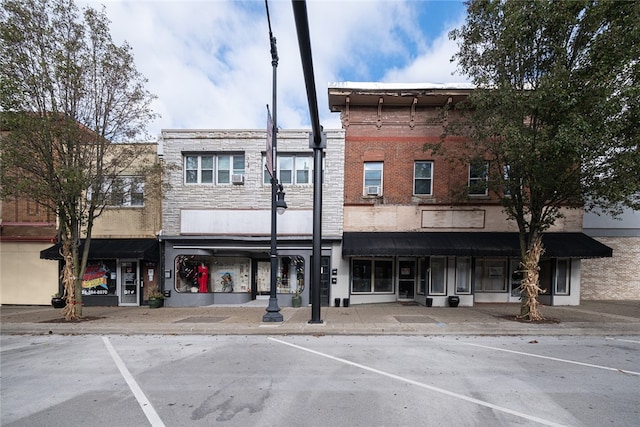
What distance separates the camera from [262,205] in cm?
1316

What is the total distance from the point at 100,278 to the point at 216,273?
514 cm

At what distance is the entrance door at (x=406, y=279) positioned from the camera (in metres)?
13.8

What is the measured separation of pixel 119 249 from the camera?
12.5 m

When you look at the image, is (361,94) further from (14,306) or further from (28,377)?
(14,306)

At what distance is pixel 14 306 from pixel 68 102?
34.4 feet

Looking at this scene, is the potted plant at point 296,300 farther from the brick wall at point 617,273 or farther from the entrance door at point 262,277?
the brick wall at point 617,273

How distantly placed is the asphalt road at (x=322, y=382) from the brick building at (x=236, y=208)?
17.0 ft

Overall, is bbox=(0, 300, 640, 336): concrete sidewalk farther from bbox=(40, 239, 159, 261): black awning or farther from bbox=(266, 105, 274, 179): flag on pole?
bbox=(266, 105, 274, 179): flag on pole

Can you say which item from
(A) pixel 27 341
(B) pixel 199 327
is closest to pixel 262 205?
(B) pixel 199 327

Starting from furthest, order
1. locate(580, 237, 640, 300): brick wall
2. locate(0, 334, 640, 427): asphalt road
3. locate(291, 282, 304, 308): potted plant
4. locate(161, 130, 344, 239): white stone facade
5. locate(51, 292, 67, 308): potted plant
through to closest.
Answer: locate(580, 237, 640, 300): brick wall
locate(161, 130, 344, 239): white stone facade
locate(51, 292, 67, 308): potted plant
locate(291, 282, 304, 308): potted plant
locate(0, 334, 640, 427): asphalt road

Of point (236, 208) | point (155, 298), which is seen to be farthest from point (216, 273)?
point (236, 208)

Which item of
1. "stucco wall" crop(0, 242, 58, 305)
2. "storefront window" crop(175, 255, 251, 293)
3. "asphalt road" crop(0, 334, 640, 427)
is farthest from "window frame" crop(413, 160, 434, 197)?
"stucco wall" crop(0, 242, 58, 305)

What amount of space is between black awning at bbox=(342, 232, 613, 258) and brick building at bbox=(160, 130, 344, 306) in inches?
56.9

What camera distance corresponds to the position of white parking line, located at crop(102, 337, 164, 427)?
161 inches
